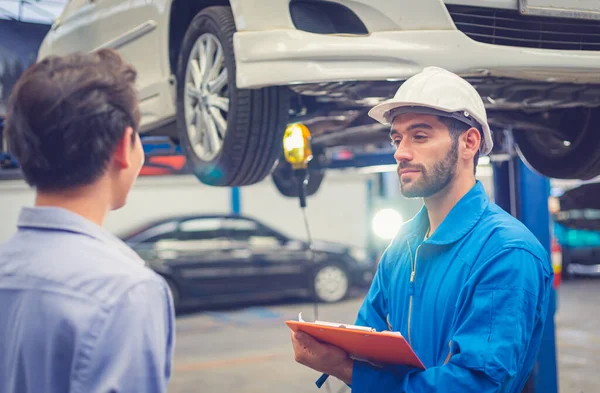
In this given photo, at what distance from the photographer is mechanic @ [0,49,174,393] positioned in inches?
36.2

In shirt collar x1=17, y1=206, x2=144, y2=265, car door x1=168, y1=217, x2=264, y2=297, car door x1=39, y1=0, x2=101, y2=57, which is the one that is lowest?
car door x1=168, y1=217, x2=264, y2=297

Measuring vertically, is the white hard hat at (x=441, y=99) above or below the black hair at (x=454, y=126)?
above

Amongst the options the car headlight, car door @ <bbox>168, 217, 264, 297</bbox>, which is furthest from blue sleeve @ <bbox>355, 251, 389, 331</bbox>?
the car headlight

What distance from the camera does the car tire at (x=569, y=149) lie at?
3.13 metres

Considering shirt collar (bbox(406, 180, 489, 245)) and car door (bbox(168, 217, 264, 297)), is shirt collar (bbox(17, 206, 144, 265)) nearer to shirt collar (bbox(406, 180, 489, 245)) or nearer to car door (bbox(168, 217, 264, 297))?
shirt collar (bbox(406, 180, 489, 245))

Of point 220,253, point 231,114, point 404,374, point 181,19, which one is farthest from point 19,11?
point 404,374

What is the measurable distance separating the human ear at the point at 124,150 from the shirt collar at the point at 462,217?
2.73ft

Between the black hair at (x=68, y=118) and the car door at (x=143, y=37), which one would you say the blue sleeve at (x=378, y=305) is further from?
the car door at (x=143, y=37)

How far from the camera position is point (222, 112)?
9.32 feet

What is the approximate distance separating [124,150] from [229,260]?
733 cm

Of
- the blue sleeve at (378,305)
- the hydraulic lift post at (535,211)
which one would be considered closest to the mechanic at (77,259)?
the blue sleeve at (378,305)

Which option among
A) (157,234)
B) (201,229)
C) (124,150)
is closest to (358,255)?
(201,229)

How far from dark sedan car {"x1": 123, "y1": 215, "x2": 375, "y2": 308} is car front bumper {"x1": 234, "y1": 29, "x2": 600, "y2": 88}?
18.9 ft

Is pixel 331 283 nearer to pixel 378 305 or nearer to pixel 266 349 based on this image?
pixel 266 349
